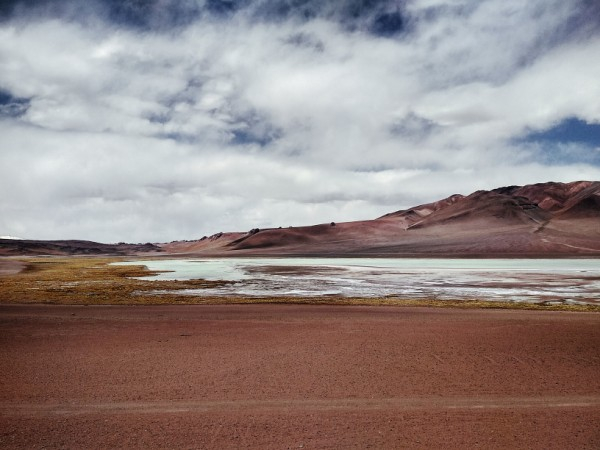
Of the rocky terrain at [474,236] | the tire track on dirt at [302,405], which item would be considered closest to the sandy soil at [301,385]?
the tire track on dirt at [302,405]

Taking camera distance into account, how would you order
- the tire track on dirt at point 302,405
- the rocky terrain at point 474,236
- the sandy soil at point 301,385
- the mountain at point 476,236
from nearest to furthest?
1. the sandy soil at point 301,385
2. the tire track on dirt at point 302,405
3. the mountain at point 476,236
4. the rocky terrain at point 474,236

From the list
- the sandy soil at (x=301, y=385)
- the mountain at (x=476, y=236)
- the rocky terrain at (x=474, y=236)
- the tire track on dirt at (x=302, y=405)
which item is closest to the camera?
the sandy soil at (x=301, y=385)

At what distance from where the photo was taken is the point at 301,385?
8656 mm

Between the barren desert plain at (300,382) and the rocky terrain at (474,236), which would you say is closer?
the barren desert plain at (300,382)

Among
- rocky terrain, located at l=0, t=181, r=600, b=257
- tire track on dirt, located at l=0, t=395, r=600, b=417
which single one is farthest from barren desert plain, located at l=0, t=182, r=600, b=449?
rocky terrain, located at l=0, t=181, r=600, b=257

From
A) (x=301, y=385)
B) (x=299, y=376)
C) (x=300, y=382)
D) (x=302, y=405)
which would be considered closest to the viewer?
(x=302, y=405)

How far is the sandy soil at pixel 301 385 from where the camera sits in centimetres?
645

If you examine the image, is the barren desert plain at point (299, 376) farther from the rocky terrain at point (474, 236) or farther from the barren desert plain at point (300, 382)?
the rocky terrain at point (474, 236)

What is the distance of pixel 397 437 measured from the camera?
251 inches

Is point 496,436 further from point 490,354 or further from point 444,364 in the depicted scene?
point 490,354

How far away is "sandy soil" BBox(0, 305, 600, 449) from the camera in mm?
6453

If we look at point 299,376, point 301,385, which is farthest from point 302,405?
point 299,376

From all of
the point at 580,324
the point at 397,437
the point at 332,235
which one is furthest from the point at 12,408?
the point at 332,235

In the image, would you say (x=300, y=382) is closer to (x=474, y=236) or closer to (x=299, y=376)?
(x=299, y=376)
